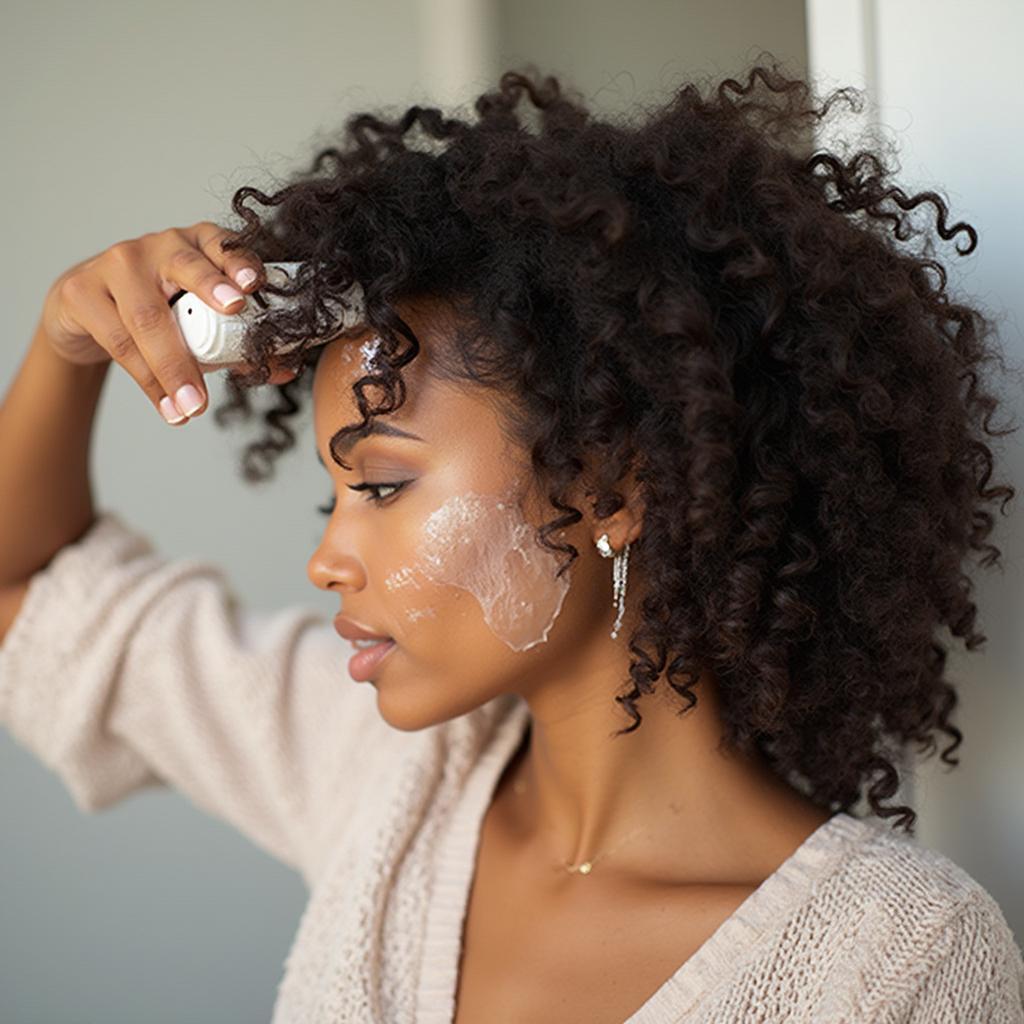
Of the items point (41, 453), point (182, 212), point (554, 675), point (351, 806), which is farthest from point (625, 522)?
point (182, 212)

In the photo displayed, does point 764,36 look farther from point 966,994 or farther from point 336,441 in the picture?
point 966,994

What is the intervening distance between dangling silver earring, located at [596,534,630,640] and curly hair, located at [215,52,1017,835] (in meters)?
0.01

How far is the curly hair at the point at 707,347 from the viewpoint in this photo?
0.89 metres

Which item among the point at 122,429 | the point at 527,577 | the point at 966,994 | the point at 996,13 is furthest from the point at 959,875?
the point at 122,429

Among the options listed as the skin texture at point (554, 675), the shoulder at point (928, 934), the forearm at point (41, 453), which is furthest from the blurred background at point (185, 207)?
the shoulder at point (928, 934)

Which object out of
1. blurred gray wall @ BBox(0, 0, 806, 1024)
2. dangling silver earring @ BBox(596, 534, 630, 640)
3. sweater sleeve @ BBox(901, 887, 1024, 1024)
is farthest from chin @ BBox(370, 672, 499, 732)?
blurred gray wall @ BBox(0, 0, 806, 1024)

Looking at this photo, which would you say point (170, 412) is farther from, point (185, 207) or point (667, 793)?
point (185, 207)

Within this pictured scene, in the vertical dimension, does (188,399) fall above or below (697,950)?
above

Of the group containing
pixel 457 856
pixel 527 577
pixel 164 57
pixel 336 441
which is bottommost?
pixel 457 856

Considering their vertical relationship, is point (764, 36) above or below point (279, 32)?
below

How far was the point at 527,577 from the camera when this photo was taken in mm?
967

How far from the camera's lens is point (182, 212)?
199 cm

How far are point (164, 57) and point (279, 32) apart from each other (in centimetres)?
17

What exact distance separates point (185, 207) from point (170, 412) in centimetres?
116
